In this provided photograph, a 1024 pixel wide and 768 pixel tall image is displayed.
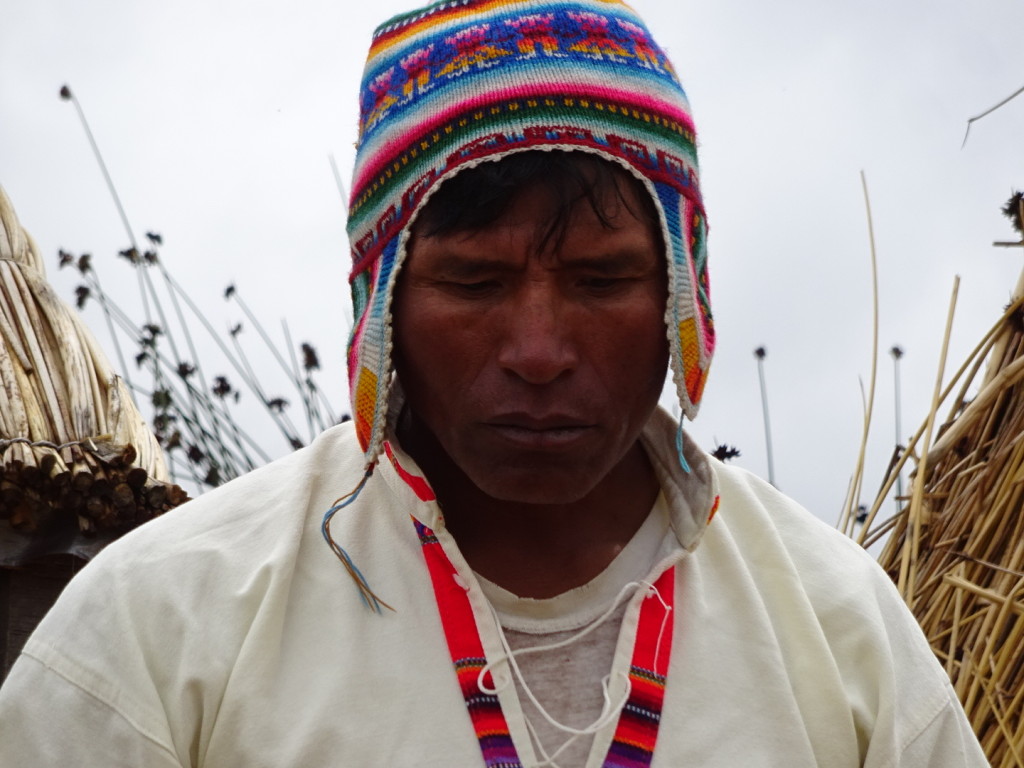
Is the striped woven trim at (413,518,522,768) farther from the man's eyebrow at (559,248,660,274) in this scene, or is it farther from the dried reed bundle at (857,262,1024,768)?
the dried reed bundle at (857,262,1024,768)

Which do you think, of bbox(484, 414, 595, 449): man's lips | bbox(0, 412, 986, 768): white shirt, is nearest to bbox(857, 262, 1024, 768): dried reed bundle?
bbox(0, 412, 986, 768): white shirt

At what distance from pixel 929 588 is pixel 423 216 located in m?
1.58

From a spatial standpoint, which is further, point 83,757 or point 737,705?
point 737,705

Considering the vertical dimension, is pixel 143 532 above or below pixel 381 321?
below

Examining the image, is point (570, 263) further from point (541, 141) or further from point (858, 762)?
point (858, 762)

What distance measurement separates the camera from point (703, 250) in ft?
5.95

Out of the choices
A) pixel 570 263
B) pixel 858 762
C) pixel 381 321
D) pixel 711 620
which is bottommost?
pixel 858 762

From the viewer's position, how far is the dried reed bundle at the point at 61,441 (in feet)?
9.00

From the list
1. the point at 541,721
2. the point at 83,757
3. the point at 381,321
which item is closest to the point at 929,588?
the point at 541,721

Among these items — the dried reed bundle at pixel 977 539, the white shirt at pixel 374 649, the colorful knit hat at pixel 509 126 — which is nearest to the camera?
the white shirt at pixel 374 649

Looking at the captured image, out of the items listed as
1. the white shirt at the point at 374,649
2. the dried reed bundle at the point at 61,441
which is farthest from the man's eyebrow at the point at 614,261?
the dried reed bundle at the point at 61,441

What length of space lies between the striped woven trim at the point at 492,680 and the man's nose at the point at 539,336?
29 cm

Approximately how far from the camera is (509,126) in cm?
166

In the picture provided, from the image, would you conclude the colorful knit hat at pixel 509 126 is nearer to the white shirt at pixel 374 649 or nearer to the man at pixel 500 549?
the man at pixel 500 549
